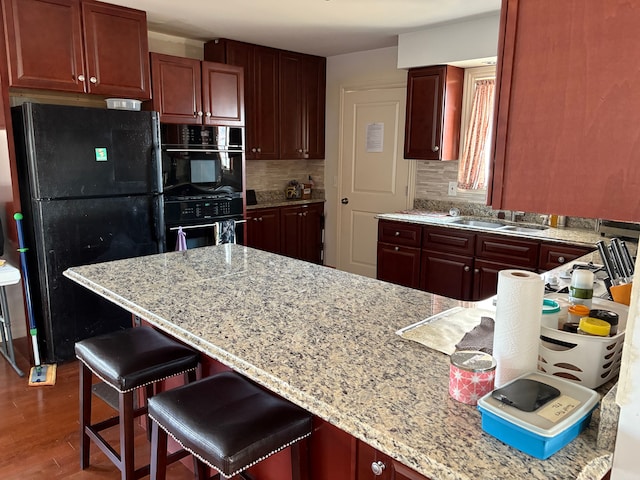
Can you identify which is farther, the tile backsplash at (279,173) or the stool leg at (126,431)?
the tile backsplash at (279,173)

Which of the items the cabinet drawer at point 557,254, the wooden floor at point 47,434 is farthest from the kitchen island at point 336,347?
the cabinet drawer at point 557,254

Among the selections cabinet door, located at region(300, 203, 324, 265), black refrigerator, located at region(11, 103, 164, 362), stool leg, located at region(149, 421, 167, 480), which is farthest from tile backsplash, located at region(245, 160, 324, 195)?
stool leg, located at region(149, 421, 167, 480)

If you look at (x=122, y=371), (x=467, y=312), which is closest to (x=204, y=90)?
(x=122, y=371)

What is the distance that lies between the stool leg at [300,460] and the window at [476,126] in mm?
3296

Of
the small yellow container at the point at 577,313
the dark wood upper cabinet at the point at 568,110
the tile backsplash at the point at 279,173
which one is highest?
the dark wood upper cabinet at the point at 568,110

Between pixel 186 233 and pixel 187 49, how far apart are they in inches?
72.8

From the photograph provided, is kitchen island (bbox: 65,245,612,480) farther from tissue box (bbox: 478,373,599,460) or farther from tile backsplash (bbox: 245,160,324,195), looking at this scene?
tile backsplash (bbox: 245,160,324,195)

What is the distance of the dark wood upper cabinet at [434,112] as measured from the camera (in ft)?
13.0

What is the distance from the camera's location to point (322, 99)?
526cm

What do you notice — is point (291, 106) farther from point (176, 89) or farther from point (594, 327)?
point (594, 327)

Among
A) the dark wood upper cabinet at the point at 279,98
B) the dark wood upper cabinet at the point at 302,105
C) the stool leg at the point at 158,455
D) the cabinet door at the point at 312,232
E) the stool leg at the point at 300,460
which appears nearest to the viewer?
the stool leg at the point at 300,460

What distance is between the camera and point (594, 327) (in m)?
1.07

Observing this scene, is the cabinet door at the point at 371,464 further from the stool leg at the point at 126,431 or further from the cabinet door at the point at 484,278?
the cabinet door at the point at 484,278

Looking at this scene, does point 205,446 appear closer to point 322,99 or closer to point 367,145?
point 367,145
